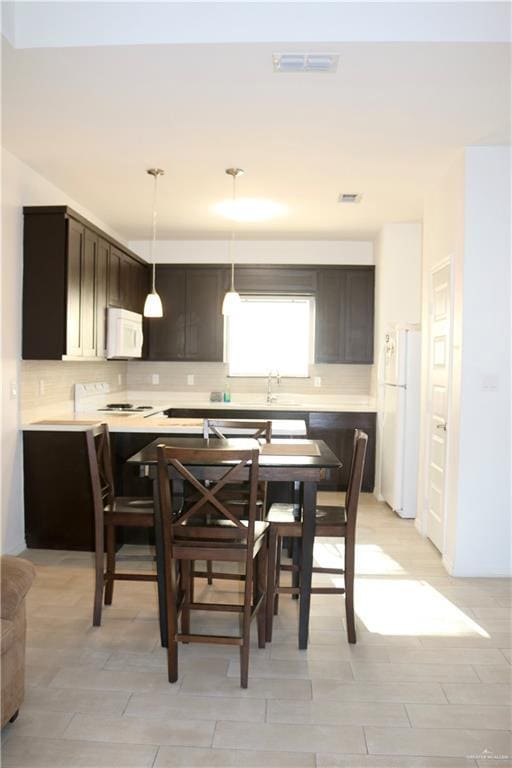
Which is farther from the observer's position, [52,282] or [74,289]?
[74,289]

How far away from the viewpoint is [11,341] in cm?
420

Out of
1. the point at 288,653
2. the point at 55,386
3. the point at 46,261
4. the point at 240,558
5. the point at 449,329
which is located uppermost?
the point at 46,261

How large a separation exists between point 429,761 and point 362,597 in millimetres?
1483

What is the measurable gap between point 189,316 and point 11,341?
2.90m

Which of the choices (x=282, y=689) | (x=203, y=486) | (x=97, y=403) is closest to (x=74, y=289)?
(x=97, y=403)

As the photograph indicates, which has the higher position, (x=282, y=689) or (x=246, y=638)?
(x=246, y=638)

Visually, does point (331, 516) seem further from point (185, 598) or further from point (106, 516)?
point (106, 516)

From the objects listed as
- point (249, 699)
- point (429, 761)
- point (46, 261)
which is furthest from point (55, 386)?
point (429, 761)

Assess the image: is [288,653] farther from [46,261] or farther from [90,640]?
[46,261]

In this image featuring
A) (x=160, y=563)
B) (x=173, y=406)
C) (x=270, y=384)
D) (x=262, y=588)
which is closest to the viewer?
(x=160, y=563)

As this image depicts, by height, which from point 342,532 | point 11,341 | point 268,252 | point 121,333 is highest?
point 268,252

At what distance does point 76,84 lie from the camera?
3.17 metres

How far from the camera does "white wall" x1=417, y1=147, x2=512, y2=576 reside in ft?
12.9

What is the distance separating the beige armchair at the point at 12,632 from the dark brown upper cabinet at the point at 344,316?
16.0ft
